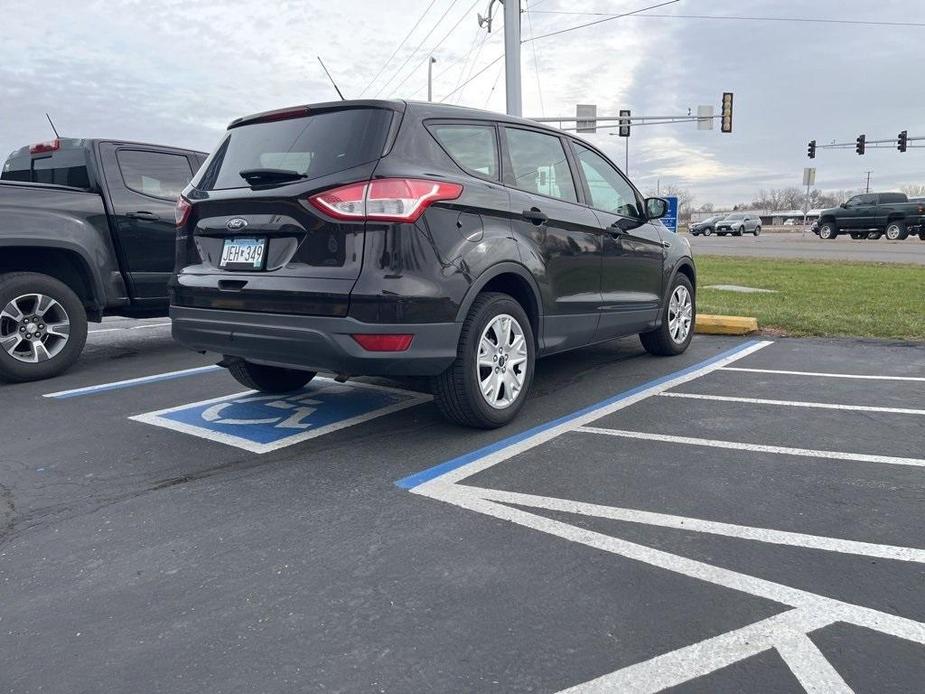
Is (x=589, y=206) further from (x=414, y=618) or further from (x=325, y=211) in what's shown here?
(x=414, y=618)

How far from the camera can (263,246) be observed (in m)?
3.99

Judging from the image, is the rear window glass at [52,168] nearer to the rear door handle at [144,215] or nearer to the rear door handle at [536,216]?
the rear door handle at [144,215]

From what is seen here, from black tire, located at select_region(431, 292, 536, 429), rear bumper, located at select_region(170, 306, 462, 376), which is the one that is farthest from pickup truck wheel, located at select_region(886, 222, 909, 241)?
rear bumper, located at select_region(170, 306, 462, 376)

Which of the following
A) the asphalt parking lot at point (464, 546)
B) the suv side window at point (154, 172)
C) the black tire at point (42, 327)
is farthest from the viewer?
the suv side window at point (154, 172)

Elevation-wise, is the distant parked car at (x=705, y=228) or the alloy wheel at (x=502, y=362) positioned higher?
the distant parked car at (x=705, y=228)

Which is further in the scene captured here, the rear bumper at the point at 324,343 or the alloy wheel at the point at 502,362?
the alloy wheel at the point at 502,362

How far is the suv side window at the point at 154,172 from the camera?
689 centimetres

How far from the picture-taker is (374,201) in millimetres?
3713

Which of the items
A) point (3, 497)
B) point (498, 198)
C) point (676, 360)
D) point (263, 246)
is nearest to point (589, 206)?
point (498, 198)

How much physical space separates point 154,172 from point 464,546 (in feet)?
19.1

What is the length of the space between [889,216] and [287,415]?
115 ft

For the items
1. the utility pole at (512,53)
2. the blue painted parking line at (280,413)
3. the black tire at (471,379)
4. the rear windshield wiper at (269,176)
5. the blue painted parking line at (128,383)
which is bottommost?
the blue painted parking line at (280,413)

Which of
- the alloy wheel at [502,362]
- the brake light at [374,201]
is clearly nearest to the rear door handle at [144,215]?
the brake light at [374,201]

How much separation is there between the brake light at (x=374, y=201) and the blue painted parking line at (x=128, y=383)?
9.92 feet
